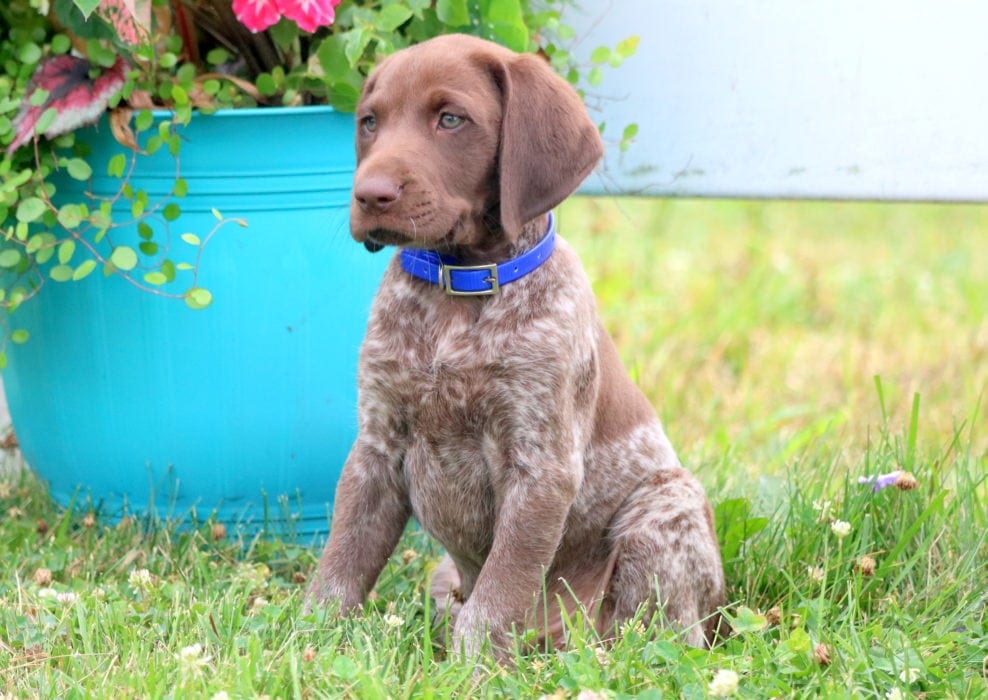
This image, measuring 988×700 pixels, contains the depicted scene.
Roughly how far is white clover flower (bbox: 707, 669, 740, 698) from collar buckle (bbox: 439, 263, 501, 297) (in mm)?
987

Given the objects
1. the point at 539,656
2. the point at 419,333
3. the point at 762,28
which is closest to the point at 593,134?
the point at 419,333

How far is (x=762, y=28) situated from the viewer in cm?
428

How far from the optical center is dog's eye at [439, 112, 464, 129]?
2.85 meters

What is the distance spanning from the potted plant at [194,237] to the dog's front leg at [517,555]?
3.05ft

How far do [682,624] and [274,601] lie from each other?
0.96m

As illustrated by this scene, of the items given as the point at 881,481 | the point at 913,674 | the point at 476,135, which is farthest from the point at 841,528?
the point at 476,135

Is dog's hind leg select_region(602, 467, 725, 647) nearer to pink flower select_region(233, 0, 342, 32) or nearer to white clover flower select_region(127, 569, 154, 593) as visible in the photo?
white clover flower select_region(127, 569, 154, 593)

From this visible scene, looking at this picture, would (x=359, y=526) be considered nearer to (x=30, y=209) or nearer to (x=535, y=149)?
(x=535, y=149)

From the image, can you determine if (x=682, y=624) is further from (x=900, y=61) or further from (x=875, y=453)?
(x=900, y=61)

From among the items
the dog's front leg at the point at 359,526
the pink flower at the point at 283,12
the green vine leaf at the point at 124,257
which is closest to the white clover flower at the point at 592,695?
the dog's front leg at the point at 359,526

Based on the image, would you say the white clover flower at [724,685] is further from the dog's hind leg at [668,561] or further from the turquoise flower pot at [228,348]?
the turquoise flower pot at [228,348]

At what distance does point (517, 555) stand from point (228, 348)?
43.7 inches

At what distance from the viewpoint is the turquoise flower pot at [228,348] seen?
347cm

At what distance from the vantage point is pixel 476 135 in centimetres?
286
